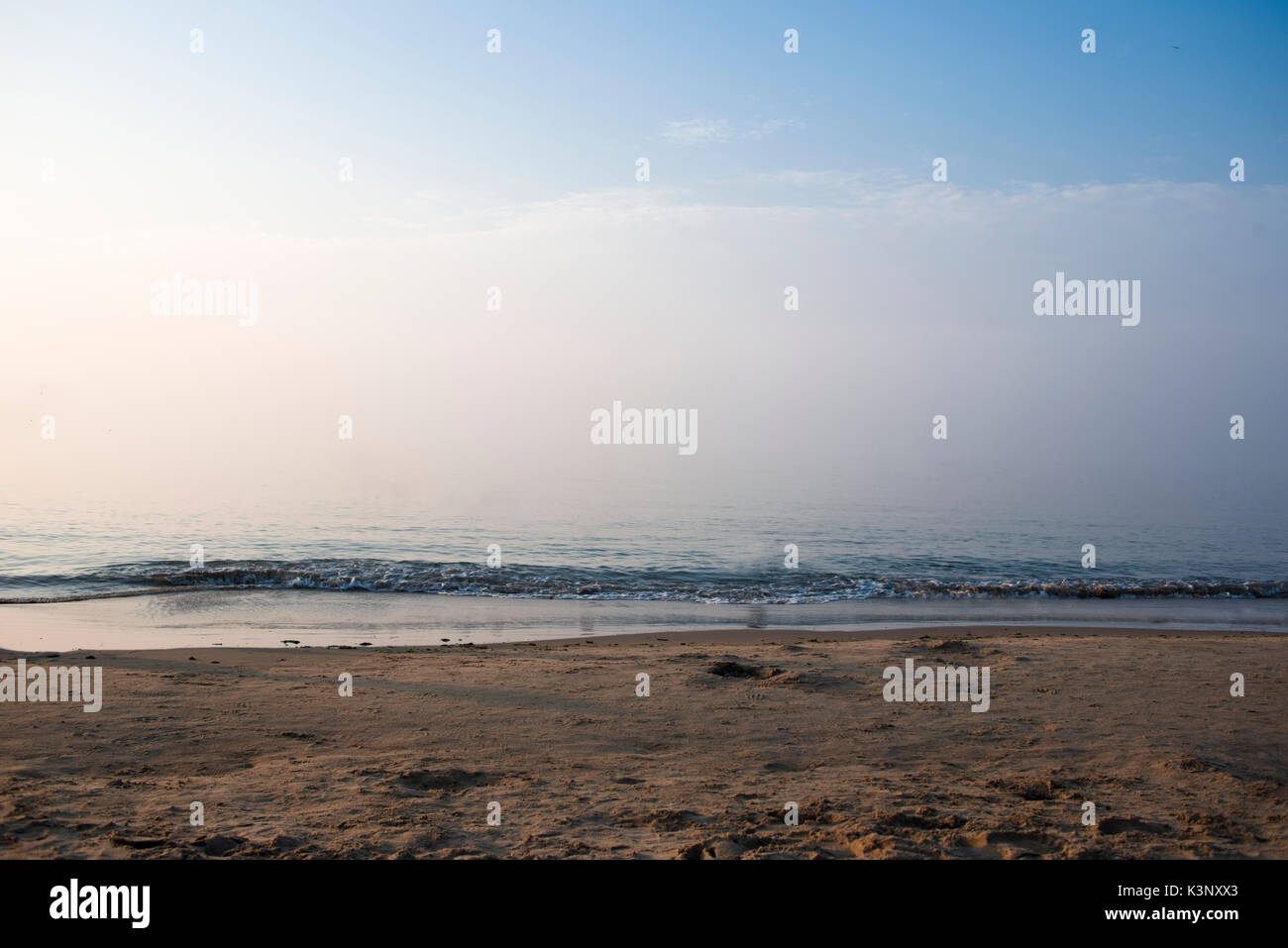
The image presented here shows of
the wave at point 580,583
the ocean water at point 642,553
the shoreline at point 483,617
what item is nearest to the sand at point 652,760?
the shoreline at point 483,617

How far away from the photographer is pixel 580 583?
2159 centimetres

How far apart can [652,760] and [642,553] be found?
66.0ft

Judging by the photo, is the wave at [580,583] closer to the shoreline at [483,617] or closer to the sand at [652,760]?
the shoreline at [483,617]

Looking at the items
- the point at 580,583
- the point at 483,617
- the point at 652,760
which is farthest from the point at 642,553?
the point at 652,760

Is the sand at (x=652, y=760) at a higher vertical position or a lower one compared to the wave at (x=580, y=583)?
higher

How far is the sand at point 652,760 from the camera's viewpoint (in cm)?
491

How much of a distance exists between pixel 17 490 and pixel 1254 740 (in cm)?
4646

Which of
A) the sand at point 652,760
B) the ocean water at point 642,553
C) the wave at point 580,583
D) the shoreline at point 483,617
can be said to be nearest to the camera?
the sand at point 652,760

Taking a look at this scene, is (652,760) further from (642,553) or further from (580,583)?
(642,553)

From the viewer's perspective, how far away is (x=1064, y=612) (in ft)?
60.9

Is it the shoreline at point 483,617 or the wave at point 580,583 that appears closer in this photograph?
the shoreline at point 483,617

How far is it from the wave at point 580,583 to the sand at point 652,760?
934cm

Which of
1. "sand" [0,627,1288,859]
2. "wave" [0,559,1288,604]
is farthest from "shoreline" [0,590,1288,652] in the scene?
"sand" [0,627,1288,859]
